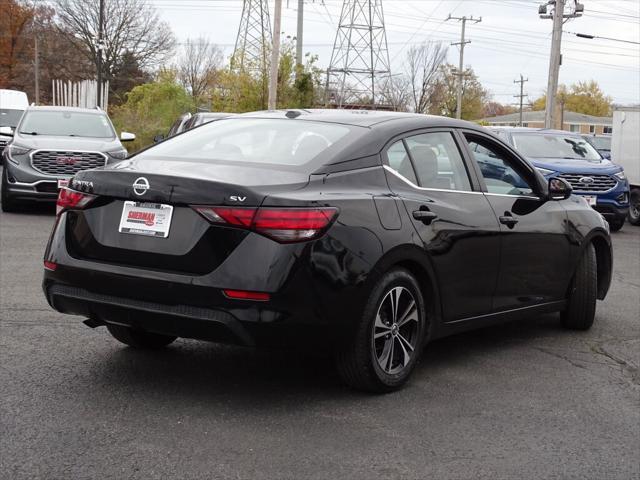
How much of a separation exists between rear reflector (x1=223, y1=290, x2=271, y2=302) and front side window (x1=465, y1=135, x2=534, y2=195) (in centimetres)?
216

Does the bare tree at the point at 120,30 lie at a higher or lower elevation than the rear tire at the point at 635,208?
higher

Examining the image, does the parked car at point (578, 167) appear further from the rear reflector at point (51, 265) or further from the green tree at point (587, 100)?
the green tree at point (587, 100)

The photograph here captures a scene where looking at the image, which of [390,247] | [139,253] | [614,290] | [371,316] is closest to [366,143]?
[390,247]

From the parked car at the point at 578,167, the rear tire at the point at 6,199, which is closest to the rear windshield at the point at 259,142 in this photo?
the rear tire at the point at 6,199

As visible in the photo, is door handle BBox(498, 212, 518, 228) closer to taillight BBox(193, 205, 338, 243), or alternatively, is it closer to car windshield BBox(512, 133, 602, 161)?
taillight BBox(193, 205, 338, 243)

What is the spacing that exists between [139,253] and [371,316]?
4.09ft

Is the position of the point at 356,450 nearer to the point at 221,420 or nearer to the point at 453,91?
the point at 221,420

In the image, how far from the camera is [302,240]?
453 centimetres

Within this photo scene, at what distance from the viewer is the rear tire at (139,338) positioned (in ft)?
18.8

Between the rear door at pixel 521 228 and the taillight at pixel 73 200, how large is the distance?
2.48 m

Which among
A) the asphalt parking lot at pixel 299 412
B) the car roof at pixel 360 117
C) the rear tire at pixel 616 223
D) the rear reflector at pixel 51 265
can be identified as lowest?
the asphalt parking lot at pixel 299 412

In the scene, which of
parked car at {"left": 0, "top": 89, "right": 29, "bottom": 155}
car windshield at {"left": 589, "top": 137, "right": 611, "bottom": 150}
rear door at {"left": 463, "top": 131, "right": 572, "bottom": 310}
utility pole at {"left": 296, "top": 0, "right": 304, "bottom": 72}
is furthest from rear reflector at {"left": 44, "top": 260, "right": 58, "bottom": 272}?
utility pole at {"left": 296, "top": 0, "right": 304, "bottom": 72}

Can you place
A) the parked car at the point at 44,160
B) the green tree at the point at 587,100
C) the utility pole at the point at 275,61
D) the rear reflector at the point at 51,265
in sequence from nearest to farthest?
the rear reflector at the point at 51,265, the parked car at the point at 44,160, the utility pole at the point at 275,61, the green tree at the point at 587,100

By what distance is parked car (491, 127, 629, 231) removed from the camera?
52.2 ft
